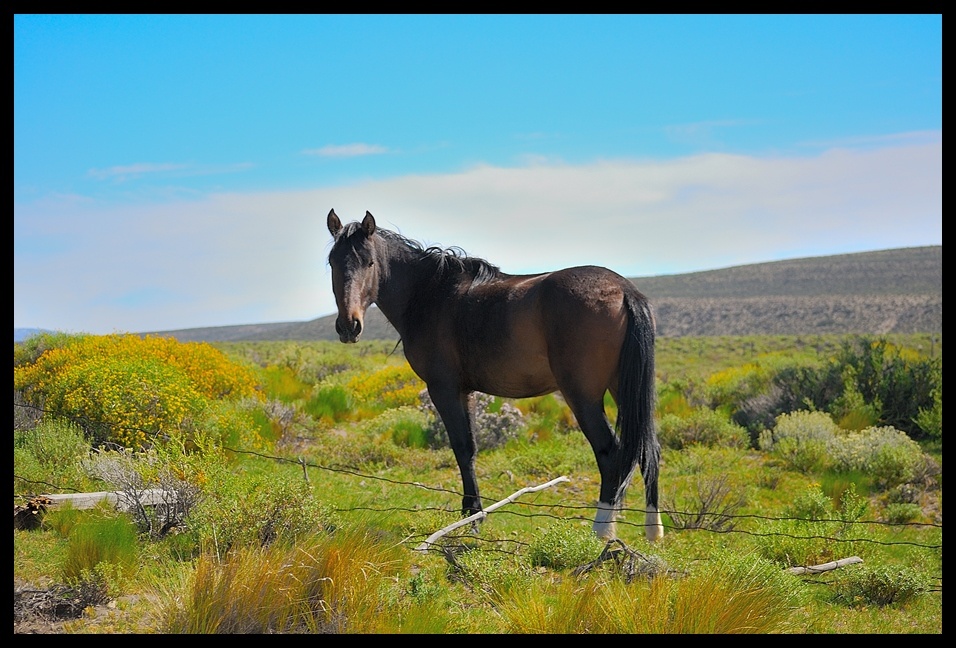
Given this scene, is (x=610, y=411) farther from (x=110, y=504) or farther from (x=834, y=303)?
(x=834, y=303)

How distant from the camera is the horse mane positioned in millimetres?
7672

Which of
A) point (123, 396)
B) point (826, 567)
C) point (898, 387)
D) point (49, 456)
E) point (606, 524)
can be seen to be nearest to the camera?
point (826, 567)

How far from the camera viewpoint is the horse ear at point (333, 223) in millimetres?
7316

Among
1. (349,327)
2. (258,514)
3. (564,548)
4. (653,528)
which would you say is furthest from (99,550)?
(653,528)

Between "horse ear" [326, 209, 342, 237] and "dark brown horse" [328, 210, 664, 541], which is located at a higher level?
"horse ear" [326, 209, 342, 237]

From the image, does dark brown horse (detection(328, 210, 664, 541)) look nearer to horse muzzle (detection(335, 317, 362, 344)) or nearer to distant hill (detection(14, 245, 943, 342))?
horse muzzle (detection(335, 317, 362, 344))

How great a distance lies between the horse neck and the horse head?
12.8 inches

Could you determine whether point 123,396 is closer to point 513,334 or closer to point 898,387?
point 513,334

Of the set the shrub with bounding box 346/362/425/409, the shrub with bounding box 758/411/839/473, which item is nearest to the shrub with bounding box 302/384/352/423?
the shrub with bounding box 346/362/425/409

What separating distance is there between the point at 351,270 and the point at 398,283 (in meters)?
0.79

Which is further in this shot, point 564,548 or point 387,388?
point 387,388

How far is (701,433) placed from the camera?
1210 cm

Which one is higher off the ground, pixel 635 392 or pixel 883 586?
pixel 635 392

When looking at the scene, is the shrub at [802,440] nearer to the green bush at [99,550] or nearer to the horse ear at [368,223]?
the horse ear at [368,223]
